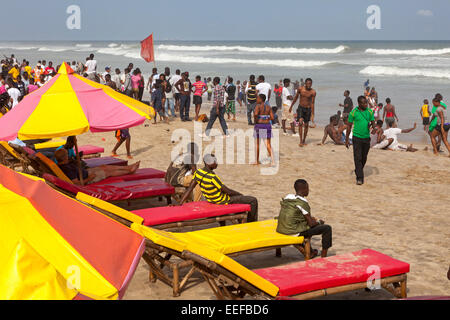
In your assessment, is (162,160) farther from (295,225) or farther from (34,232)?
(34,232)

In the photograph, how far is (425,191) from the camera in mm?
11047

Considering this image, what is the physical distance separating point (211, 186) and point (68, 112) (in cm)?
227

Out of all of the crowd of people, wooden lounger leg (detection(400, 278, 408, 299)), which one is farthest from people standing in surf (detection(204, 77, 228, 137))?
wooden lounger leg (detection(400, 278, 408, 299))

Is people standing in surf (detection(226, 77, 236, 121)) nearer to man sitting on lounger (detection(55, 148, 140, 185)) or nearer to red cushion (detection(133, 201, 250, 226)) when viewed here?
man sitting on lounger (detection(55, 148, 140, 185))

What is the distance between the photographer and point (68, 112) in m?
7.93

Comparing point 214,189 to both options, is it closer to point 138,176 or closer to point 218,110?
point 138,176

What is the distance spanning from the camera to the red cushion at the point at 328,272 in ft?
17.6

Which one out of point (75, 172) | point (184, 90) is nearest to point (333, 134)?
point (184, 90)

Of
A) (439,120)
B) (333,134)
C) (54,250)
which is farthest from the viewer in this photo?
(333,134)

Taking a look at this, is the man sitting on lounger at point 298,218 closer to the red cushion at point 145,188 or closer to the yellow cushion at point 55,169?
the red cushion at point 145,188

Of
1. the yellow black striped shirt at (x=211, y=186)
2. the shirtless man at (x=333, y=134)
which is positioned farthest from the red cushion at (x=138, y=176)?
the shirtless man at (x=333, y=134)
